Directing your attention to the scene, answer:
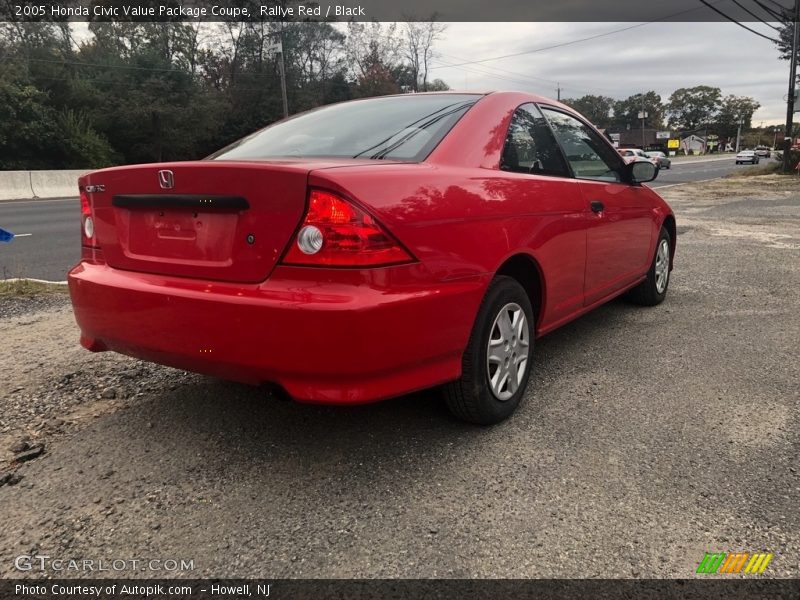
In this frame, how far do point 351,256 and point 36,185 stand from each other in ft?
74.1

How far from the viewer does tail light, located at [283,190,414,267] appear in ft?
7.20

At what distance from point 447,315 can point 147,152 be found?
40.2 m

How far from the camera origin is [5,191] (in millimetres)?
19844

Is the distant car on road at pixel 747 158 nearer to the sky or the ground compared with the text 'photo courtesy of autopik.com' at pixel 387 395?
nearer to the sky

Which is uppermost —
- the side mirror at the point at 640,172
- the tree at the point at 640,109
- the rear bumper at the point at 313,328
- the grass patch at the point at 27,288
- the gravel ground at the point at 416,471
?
the tree at the point at 640,109

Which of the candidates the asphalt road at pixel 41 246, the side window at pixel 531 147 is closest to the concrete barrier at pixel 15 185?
the asphalt road at pixel 41 246

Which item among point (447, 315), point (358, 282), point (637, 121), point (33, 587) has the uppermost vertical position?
point (637, 121)

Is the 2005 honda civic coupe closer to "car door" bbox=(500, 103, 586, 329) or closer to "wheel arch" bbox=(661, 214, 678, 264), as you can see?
"car door" bbox=(500, 103, 586, 329)

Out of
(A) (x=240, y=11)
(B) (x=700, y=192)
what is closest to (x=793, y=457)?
(B) (x=700, y=192)

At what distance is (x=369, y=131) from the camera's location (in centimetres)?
300

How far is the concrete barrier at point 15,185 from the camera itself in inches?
781

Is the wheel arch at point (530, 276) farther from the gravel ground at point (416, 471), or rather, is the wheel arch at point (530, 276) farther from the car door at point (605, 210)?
the car door at point (605, 210)

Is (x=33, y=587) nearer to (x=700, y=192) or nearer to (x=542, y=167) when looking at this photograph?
(x=542, y=167)

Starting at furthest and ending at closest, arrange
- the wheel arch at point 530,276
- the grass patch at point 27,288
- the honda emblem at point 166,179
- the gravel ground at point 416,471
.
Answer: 1. the grass patch at point 27,288
2. the wheel arch at point 530,276
3. the honda emblem at point 166,179
4. the gravel ground at point 416,471
